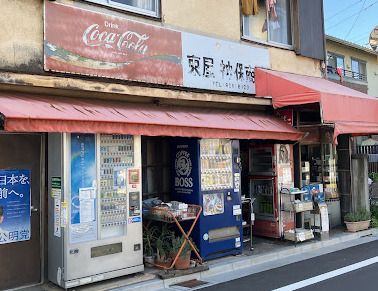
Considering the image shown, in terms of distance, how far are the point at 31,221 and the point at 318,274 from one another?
15.8ft

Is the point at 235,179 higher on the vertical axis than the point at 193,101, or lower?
lower

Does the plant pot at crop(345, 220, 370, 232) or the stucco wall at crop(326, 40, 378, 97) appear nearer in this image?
the plant pot at crop(345, 220, 370, 232)

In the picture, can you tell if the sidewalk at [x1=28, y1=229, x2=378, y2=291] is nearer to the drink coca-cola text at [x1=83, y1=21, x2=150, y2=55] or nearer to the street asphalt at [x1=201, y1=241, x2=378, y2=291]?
the street asphalt at [x1=201, y1=241, x2=378, y2=291]

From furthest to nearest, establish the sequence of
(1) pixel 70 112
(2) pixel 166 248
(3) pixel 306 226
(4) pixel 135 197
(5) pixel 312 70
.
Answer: (5) pixel 312 70 → (3) pixel 306 226 → (2) pixel 166 248 → (4) pixel 135 197 → (1) pixel 70 112

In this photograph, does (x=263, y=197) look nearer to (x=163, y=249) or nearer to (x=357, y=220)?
(x=357, y=220)

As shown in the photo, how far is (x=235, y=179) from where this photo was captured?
343 inches

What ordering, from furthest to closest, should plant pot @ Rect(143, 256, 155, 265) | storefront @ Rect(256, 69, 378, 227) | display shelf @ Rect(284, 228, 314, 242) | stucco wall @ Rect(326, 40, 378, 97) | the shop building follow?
stucco wall @ Rect(326, 40, 378, 97) < display shelf @ Rect(284, 228, 314, 242) < storefront @ Rect(256, 69, 378, 227) < plant pot @ Rect(143, 256, 155, 265) < the shop building

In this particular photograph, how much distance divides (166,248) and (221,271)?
1.08m

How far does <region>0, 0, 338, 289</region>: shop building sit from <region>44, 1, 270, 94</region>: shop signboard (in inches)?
0.7

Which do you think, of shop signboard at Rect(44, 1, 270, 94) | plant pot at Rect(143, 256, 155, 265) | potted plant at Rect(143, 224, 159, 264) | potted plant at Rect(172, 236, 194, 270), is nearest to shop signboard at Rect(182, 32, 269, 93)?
shop signboard at Rect(44, 1, 270, 94)

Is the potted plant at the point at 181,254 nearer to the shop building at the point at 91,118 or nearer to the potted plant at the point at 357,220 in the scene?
the shop building at the point at 91,118

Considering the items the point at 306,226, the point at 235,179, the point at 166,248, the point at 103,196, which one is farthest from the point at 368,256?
the point at 103,196

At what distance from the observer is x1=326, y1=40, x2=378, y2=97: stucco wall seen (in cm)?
2170

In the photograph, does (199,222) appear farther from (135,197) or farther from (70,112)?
(70,112)
